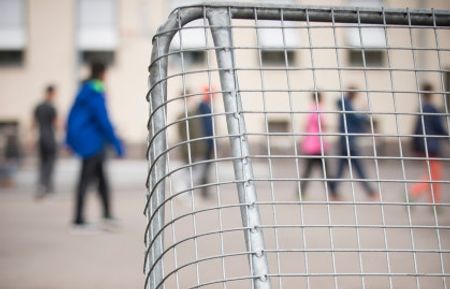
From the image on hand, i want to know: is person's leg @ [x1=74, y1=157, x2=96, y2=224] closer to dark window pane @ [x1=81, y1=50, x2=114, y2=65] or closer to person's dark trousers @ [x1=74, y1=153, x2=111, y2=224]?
person's dark trousers @ [x1=74, y1=153, x2=111, y2=224]

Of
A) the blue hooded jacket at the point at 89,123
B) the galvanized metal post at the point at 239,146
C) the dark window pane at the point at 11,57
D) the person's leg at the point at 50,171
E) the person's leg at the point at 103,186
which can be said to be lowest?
the galvanized metal post at the point at 239,146

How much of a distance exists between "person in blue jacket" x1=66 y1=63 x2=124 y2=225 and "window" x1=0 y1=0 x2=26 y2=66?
18.4m

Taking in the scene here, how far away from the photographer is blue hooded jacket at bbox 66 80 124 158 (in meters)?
9.70

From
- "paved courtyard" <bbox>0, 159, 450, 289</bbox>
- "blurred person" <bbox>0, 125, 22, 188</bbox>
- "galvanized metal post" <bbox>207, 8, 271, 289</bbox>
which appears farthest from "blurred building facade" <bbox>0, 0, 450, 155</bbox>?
"galvanized metal post" <bbox>207, 8, 271, 289</bbox>

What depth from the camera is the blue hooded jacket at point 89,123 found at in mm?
9695

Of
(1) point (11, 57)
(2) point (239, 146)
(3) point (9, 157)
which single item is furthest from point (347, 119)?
(1) point (11, 57)

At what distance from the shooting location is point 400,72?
3.52 meters

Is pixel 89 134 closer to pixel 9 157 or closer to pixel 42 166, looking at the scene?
pixel 42 166

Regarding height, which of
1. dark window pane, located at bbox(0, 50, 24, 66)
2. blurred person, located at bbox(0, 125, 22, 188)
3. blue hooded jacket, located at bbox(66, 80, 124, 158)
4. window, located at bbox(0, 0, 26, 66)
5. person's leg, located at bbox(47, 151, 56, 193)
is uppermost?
window, located at bbox(0, 0, 26, 66)

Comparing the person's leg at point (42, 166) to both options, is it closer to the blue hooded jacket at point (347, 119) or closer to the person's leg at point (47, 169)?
the person's leg at point (47, 169)

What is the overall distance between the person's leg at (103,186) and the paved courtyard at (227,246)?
10.4 inches

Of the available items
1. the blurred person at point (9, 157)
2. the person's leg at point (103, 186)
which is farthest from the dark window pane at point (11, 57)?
the person's leg at point (103, 186)

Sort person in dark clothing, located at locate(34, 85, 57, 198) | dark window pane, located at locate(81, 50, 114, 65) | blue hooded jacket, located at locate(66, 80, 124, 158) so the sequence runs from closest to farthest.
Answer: blue hooded jacket, located at locate(66, 80, 124, 158) < person in dark clothing, located at locate(34, 85, 57, 198) < dark window pane, located at locate(81, 50, 114, 65)

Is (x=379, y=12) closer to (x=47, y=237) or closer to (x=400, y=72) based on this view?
(x=400, y=72)
